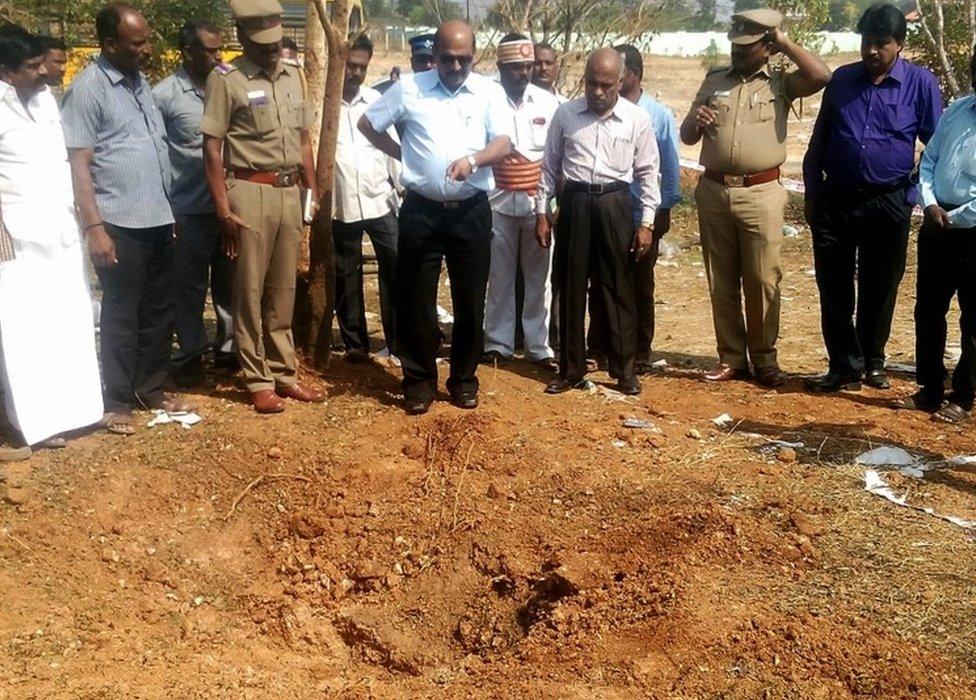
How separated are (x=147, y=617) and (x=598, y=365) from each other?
11.0ft

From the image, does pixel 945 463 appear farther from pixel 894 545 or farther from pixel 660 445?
pixel 660 445

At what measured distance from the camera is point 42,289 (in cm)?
523

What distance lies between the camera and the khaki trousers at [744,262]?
6262 mm

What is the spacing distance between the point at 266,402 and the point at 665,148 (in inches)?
110

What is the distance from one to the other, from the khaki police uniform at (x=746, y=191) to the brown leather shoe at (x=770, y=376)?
0.03m

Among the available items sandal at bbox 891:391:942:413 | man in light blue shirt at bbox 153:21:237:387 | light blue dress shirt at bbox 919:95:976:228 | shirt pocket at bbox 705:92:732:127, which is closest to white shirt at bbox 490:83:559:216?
shirt pocket at bbox 705:92:732:127

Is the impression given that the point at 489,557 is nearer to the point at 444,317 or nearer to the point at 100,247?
the point at 100,247

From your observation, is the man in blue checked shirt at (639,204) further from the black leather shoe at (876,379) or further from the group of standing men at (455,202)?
the black leather shoe at (876,379)

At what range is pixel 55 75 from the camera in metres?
5.12

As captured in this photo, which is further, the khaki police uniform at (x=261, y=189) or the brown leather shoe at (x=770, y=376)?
the brown leather shoe at (x=770, y=376)

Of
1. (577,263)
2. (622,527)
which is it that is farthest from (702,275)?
(622,527)

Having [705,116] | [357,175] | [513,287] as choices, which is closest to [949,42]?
[705,116]

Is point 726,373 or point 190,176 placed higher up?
point 190,176

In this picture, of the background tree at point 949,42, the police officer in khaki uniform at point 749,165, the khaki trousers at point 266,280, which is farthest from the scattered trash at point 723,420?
the background tree at point 949,42
